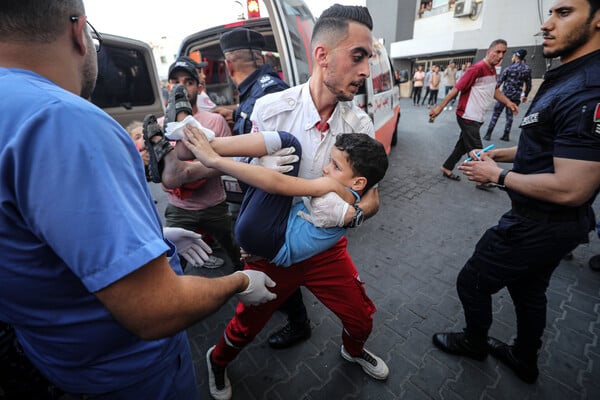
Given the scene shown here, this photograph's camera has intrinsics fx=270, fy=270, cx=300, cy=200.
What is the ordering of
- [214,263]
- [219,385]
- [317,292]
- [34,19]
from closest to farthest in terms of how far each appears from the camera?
[34,19], [317,292], [219,385], [214,263]

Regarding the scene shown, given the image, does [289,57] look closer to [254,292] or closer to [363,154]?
[363,154]

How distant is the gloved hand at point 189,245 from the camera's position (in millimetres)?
1529

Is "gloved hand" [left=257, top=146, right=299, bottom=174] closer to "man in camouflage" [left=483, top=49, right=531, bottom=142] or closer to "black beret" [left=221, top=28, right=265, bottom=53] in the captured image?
"black beret" [left=221, top=28, right=265, bottom=53]

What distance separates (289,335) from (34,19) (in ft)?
7.58

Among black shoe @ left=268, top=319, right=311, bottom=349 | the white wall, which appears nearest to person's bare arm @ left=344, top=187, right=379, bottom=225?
black shoe @ left=268, top=319, right=311, bottom=349

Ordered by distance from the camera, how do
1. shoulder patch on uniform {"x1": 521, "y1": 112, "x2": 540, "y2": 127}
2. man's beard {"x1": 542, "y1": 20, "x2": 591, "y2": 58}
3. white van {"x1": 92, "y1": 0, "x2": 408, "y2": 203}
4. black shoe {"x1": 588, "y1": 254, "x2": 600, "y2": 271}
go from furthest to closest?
black shoe {"x1": 588, "y1": 254, "x2": 600, "y2": 271}
white van {"x1": 92, "y1": 0, "x2": 408, "y2": 203}
shoulder patch on uniform {"x1": 521, "y1": 112, "x2": 540, "y2": 127}
man's beard {"x1": 542, "y1": 20, "x2": 591, "y2": 58}

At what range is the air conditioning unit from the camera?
16797 mm

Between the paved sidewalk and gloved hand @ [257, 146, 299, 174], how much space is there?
163cm

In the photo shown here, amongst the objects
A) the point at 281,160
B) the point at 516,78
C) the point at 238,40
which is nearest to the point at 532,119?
the point at 281,160

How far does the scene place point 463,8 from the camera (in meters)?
17.0

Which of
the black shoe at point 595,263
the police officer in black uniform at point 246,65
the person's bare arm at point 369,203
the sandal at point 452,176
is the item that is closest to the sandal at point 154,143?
the police officer in black uniform at point 246,65

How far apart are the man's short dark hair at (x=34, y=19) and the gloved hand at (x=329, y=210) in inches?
42.7

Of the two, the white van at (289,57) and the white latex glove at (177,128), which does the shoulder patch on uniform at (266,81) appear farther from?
the white latex glove at (177,128)

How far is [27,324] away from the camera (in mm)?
749
